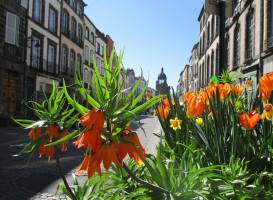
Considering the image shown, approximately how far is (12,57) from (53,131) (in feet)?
73.9

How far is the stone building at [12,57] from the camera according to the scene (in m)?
21.7

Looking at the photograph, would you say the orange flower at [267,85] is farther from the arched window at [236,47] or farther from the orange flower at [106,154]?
the arched window at [236,47]

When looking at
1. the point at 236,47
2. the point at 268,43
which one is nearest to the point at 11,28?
the point at 268,43

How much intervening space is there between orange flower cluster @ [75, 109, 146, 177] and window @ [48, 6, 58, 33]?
30.2 m

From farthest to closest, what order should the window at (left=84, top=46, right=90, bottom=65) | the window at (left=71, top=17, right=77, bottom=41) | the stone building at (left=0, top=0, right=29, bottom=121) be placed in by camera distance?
the window at (left=84, top=46, right=90, bottom=65) → the window at (left=71, top=17, right=77, bottom=41) → the stone building at (left=0, top=0, right=29, bottom=121)

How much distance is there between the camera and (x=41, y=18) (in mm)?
28234

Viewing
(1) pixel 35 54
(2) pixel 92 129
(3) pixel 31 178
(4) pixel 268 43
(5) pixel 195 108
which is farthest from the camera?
(1) pixel 35 54

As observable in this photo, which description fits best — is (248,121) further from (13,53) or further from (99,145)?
(13,53)

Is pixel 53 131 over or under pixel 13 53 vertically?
under

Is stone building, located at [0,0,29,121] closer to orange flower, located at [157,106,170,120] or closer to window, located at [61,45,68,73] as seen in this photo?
window, located at [61,45,68,73]

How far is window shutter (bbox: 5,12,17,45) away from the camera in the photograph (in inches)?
879

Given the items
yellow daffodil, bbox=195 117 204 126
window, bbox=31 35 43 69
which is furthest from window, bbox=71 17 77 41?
yellow daffodil, bbox=195 117 204 126

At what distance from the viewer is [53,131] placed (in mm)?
1611

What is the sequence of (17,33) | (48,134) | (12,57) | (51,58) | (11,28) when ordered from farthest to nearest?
(51,58) → (17,33) → (12,57) → (11,28) → (48,134)
